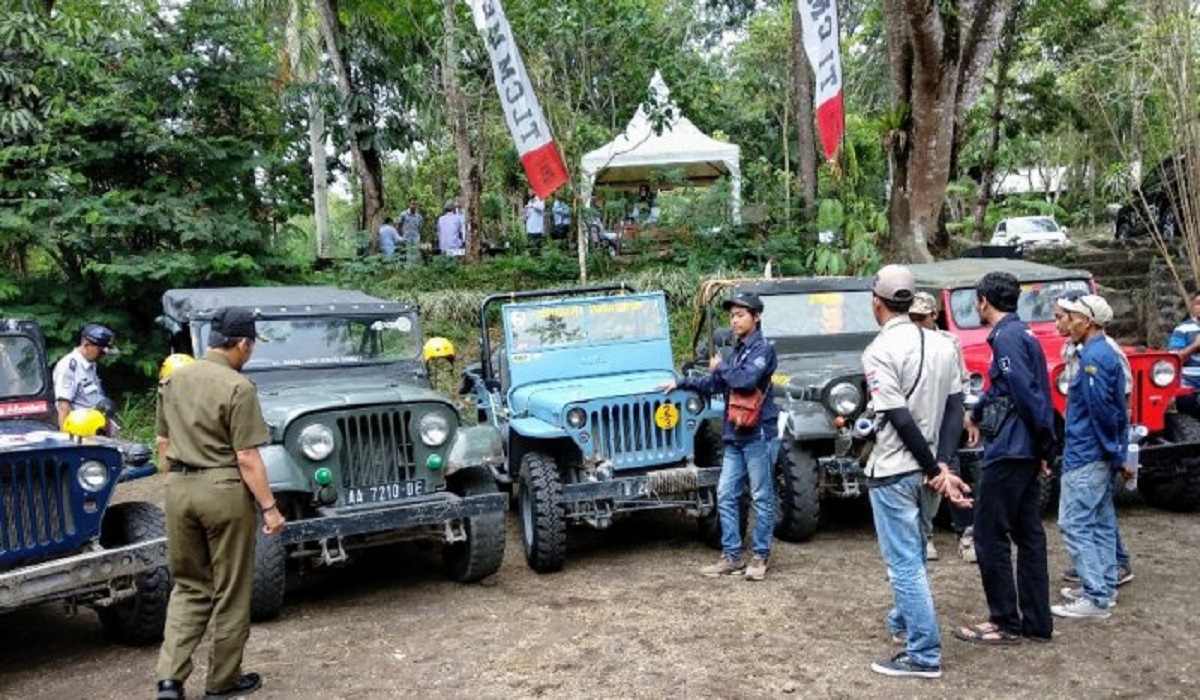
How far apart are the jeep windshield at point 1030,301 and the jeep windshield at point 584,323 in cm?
241

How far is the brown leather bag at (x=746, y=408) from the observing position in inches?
223

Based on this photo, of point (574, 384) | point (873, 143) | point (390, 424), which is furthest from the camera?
point (873, 143)

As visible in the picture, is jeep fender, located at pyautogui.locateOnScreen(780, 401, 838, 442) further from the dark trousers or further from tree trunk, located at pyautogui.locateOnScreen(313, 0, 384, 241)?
tree trunk, located at pyautogui.locateOnScreen(313, 0, 384, 241)

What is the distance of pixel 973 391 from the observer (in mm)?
7094

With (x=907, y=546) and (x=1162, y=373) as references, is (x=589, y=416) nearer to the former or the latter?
(x=907, y=546)

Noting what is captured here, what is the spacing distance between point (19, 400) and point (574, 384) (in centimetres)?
348

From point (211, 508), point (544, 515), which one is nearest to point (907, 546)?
point (544, 515)

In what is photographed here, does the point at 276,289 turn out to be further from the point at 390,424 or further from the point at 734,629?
the point at 734,629

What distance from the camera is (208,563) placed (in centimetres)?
423

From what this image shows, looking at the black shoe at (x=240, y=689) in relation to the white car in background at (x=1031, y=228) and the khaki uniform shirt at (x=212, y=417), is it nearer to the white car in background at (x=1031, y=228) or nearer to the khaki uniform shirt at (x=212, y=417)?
the khaki uniform shirt at (x=212, y=417)

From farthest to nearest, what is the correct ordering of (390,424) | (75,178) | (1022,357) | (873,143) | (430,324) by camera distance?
(873,143) → (430,324) → (75,178) → (390,424) → (1022,357)

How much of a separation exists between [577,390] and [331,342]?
171 centimetres

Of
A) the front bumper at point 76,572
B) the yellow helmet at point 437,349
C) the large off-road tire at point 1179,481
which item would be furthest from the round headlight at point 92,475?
the large off-road tire at point 1179,481

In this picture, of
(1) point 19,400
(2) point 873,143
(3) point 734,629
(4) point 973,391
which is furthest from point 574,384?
(2) point 873,143
